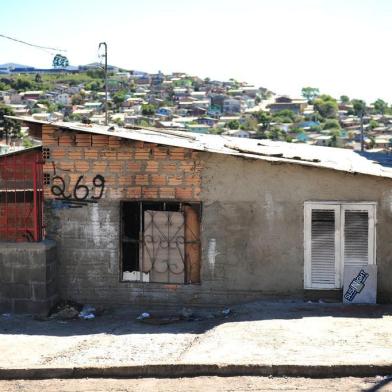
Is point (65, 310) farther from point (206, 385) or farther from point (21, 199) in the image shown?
point (206, 385)

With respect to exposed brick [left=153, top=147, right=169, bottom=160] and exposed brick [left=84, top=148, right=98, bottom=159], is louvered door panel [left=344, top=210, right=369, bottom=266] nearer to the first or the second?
exposed brick [left=153, top=147, right=169, bottom=160]

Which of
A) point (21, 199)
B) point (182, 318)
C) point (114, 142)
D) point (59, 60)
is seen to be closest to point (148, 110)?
point (59, 60)

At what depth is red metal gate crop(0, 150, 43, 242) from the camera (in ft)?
32.7

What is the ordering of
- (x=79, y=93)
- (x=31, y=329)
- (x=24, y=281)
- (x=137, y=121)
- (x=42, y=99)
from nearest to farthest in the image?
(x=31, y=329) → (x=24, y=281) → (x=137, y=121) → (x=42, y=99) → (x=79, y=93)

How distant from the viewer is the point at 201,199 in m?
9.71

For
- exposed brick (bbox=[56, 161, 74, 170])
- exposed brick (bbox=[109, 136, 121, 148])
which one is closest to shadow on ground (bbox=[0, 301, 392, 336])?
exposed brick (bbox=[56, 161, 74, 170])

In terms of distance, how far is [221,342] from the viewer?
7.80 meters

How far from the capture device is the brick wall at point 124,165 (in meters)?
9.73

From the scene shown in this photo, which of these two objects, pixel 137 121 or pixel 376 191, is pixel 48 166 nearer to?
pixel 376 191

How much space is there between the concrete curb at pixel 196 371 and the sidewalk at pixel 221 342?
0.4 inches

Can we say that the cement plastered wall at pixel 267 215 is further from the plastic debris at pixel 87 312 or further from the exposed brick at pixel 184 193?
the plastic debris at pixel 87 312

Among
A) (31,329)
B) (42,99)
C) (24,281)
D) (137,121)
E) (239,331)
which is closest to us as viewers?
(239,331)

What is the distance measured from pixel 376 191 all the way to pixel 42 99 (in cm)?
13965

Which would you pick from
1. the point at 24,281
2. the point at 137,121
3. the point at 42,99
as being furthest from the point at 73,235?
the point at 42,99
